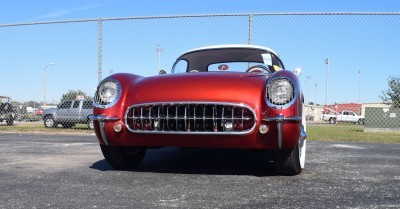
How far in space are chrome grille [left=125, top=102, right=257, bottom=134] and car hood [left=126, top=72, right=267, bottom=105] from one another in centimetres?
5

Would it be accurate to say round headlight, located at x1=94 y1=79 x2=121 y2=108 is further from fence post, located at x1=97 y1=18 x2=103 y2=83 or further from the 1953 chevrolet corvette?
fence post, located at x1=97 y1=18 x2=103 y2=83

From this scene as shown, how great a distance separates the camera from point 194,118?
9.80 ft

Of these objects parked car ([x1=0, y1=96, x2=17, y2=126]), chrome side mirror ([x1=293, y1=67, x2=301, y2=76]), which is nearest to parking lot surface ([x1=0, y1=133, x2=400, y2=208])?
chrome side mirror ([x1=293, y1=67, x2=301, y2=76])

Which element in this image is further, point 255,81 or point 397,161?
point 397,161

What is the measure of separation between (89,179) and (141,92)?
80 cm

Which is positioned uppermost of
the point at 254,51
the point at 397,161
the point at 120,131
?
the point at 254,51

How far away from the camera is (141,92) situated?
323cm

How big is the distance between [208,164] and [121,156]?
0.85m

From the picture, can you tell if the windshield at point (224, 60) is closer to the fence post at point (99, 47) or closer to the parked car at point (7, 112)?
the fence post at point (99, 47)

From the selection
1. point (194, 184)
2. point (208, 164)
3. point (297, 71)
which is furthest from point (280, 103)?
point (297, 71)

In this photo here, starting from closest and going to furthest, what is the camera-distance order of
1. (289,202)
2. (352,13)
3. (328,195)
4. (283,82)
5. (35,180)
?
(289,202)
(328,195)
(35,180)
(283,82)
(352,13)

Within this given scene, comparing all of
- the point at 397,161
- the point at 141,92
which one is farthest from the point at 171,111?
the point at 397,161

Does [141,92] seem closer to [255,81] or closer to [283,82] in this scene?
[255,81]

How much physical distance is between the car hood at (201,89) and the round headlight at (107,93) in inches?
4.2
